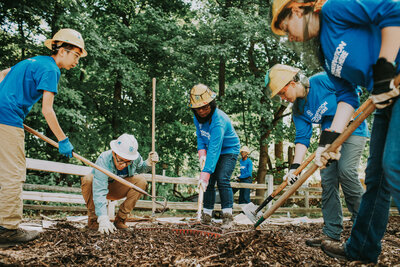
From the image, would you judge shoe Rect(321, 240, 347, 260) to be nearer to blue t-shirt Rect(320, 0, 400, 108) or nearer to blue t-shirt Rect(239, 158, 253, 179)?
blue t-shirt Rect(320, 0, 400, 108)

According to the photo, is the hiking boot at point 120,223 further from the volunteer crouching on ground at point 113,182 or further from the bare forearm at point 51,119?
the bare forearm at point 51,119

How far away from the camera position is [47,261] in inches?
81.2

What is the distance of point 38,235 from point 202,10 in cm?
1003

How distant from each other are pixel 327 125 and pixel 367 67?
1304 millimetres

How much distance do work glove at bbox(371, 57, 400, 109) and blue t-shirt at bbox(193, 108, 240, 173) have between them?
2371 millimetres

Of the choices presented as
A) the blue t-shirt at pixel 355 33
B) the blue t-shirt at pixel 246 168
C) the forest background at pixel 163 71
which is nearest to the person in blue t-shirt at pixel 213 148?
the blue t-shirt at pixel 355 33

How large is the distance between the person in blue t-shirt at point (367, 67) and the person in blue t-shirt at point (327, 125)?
2.09ft

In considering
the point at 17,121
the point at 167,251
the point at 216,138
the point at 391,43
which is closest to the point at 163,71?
the point at 216,138

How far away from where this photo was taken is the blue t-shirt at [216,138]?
3742 mm

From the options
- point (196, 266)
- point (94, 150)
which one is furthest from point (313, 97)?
point (94, 150)

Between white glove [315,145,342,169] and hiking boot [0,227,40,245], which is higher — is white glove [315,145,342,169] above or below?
above

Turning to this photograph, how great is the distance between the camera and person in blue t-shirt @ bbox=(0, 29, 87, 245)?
2615 mm

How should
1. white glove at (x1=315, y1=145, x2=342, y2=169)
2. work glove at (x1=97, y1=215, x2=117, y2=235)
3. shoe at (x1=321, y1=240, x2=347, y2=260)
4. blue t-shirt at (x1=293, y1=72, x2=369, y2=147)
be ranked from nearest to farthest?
1. white glove at (x1=315, y1=145, x2=342, y2=169)
2. shoe at (x1=321, y1=240, x2=347, y2=260)
3. blue t-shirt at (x1=293, y1=72, x2=369, y2=147)
4. work glove at (x1=97, y1=215, x2=117, y2=235)

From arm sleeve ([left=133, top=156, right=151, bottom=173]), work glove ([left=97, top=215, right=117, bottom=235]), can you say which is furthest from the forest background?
work glove ([left=97, top=215, right=117, bottom=235])
